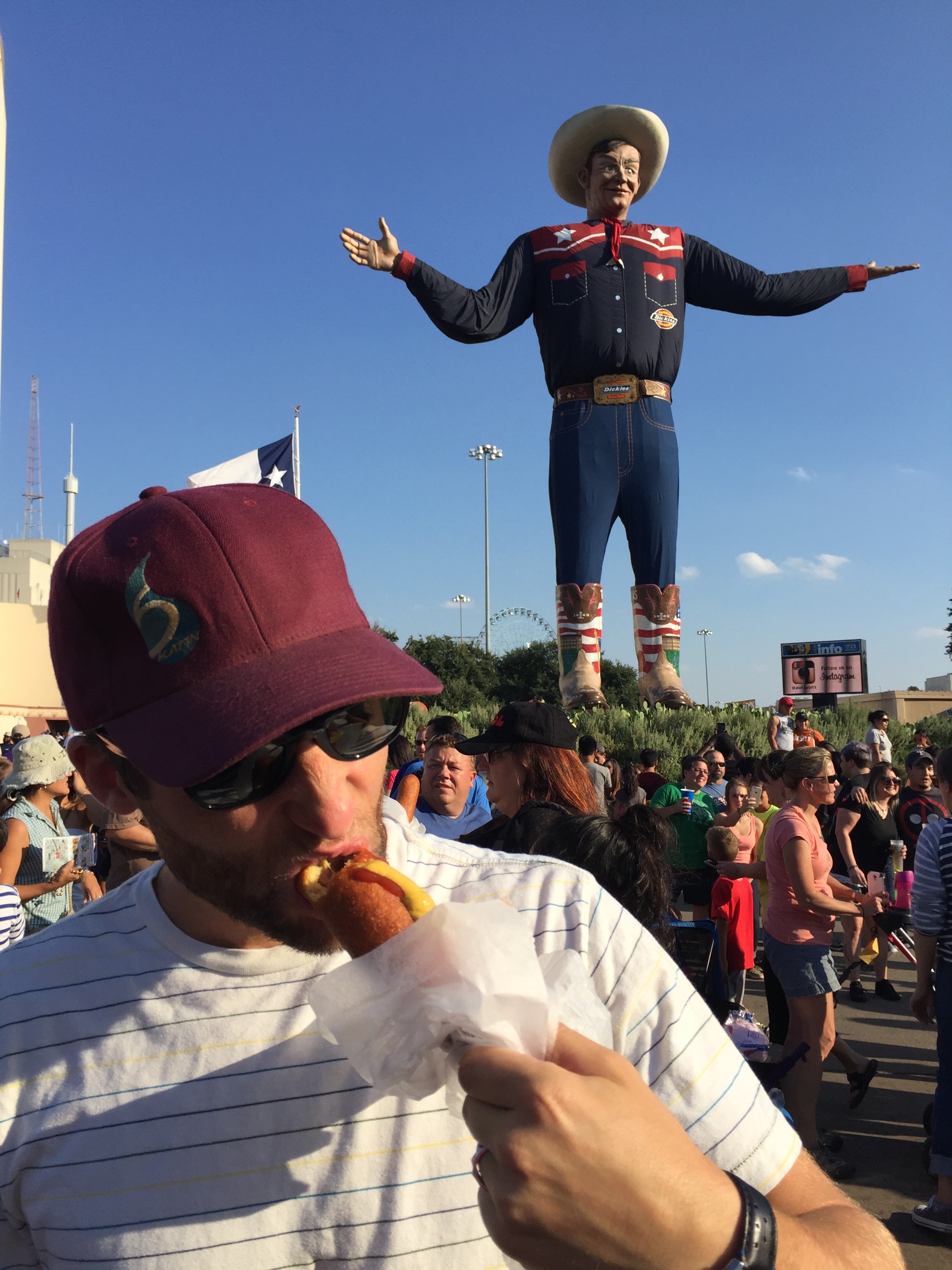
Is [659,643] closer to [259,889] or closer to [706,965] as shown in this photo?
[706,965]

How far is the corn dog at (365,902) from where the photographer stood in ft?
3.31

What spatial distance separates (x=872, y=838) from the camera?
8117mm

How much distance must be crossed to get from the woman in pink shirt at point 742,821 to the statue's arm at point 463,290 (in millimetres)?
6275

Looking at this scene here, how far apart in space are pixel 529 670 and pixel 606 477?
3587cm

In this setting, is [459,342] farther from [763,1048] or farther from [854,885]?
[763,1048]

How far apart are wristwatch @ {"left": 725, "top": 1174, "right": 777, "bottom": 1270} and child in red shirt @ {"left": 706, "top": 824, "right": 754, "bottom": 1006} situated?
15.6ft

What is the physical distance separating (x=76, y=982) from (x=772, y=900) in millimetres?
4852

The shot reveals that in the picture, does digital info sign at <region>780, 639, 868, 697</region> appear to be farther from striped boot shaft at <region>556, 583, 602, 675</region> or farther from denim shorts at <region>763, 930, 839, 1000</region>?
denim shorts at <region>763, 930, 839, 1000</region>

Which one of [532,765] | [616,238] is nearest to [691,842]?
[532,765]

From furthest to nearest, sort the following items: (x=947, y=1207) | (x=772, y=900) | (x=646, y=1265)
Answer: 1. (x=772, y=900)
2. (x=947, y=1207)
3. (x=646, y=1265)

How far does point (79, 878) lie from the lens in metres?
4.96

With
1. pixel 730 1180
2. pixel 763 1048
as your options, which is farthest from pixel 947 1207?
pixel 730 1180

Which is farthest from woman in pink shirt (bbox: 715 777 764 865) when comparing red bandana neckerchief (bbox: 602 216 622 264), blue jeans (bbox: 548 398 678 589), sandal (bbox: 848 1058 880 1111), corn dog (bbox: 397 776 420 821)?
red bandana neckerchief (bbox: 602 216 622 264)

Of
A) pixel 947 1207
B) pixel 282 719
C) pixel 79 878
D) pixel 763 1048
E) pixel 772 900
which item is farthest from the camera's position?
pixel 772 900
